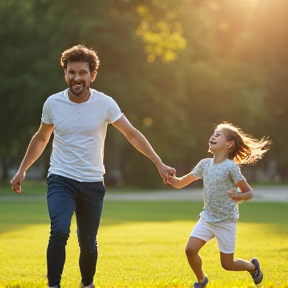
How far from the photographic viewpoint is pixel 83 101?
6973 mm

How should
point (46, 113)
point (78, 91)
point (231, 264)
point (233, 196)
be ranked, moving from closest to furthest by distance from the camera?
point (78, 91), point (46, 113), point (233, 196), point (231, 264)

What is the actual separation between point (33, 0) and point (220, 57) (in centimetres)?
1094

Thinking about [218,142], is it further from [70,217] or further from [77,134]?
[70,217]

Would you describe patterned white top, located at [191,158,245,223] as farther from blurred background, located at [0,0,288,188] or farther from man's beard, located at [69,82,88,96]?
blurred background, located at [0,0,288,188]

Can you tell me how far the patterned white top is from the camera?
292 inches

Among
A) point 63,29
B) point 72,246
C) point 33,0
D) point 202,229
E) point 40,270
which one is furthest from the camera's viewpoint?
point 33,0

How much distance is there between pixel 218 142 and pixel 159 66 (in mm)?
32722

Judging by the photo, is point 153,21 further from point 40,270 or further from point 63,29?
point 40,270

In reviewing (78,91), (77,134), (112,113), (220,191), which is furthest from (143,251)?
(78,91)

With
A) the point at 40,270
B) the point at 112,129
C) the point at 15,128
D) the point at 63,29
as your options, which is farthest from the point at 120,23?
the point at 40,270

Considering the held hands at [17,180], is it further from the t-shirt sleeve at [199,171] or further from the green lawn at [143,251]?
the t-shirt sleeve at [199,171]

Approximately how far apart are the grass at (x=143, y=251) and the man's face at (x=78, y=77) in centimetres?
199

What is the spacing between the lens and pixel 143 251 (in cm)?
1240

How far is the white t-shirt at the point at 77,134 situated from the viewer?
6887mm
